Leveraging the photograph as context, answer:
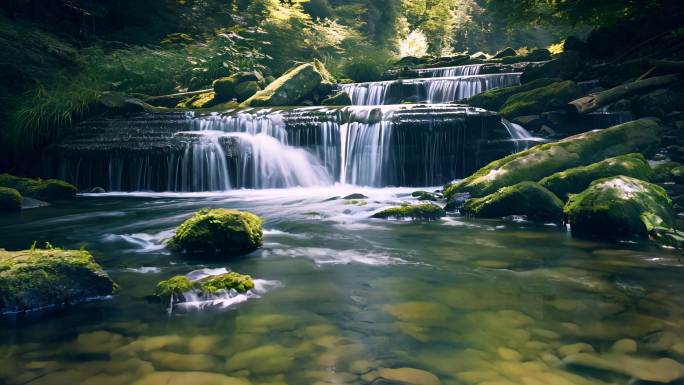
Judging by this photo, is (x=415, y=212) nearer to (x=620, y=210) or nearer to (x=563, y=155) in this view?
(x=620, y=210)

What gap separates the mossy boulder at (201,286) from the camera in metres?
4.33

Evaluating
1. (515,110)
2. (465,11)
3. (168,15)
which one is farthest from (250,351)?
(465,11)

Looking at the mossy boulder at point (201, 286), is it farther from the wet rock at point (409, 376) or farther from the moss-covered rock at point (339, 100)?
the moss-covered rock at point (339, 100)

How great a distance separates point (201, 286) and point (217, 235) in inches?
61.0

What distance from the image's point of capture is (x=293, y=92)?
17.3 meters

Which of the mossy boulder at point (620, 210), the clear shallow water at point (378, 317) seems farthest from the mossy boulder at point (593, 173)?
the clear shallow water at point (378, 317)

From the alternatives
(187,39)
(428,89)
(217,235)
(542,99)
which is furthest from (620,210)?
(187,39)

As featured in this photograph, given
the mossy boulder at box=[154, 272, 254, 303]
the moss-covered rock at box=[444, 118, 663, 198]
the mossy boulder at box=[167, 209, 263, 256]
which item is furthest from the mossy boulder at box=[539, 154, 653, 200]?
the mossy boulder at box=[154, 272, 254, 303]

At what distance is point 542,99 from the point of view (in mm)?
13602

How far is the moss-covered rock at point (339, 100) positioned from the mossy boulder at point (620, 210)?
11.5m

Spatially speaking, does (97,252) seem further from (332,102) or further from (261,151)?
(332,102)

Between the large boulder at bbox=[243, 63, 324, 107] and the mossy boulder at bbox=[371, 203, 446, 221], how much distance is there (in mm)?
9335

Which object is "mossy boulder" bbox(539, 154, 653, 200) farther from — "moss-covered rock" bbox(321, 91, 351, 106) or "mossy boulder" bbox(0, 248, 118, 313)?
"moss-covered rock" bbox(321, 91, 351, 106)

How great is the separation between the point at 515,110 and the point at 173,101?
12670mm
